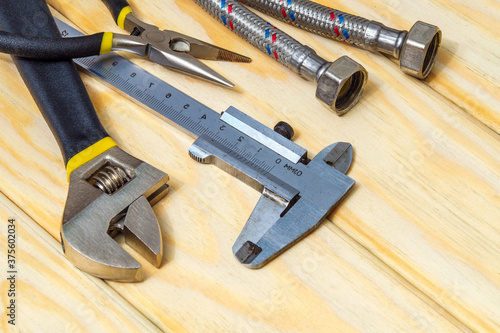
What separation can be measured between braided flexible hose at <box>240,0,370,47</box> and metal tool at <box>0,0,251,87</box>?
142 millimetres

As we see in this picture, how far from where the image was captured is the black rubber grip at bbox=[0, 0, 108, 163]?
1.02 metres

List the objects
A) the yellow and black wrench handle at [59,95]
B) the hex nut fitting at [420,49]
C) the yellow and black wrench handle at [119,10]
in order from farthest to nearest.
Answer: the yellow and black wrench handle at [119,10], the hex nut fitting at [420,49], the yellow and black wrench handle at [59,95]

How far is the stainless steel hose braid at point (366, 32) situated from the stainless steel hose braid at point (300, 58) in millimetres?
71

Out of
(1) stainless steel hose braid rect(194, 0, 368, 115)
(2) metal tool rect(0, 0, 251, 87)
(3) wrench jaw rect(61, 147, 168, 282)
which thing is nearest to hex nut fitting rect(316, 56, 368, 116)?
(1) stainless steel hose braid rect(194, 0, 368, 115)

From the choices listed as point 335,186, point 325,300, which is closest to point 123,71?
point 335,186

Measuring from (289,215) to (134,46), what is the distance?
1.67 ft

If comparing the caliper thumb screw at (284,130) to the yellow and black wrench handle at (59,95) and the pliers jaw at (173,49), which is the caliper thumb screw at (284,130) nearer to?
the pliers jaw at (173,49)

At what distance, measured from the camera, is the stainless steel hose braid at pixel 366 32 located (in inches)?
44.8

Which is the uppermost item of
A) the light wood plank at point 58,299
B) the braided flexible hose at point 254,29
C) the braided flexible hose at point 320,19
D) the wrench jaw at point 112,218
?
the braided flexible hose at point 320,19

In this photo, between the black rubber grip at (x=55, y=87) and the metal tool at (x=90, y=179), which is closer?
the metal tool at (x=90, y=179)

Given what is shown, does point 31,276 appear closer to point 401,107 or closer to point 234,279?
point 234,279

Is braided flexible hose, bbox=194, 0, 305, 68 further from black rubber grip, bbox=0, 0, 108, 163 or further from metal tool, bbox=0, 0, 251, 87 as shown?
black rubber grip, bbox=0, 0, 108, 163

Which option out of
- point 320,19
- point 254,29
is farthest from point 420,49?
point 254,29

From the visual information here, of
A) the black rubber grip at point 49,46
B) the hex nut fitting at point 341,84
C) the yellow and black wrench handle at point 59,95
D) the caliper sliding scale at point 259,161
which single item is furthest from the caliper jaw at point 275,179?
the black rubber grip at point 49,46
